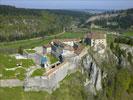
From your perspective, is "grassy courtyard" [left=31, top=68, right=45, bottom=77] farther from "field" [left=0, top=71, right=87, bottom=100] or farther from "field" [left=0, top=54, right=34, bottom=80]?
"field" [left=0, top=71, right=87, bottom=100]

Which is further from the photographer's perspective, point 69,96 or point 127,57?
point 127,57

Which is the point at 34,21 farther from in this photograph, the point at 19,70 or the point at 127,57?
the point at 19,70

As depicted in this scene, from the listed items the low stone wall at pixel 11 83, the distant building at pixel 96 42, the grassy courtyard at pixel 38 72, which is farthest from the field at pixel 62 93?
the distant building at pixel 96 42

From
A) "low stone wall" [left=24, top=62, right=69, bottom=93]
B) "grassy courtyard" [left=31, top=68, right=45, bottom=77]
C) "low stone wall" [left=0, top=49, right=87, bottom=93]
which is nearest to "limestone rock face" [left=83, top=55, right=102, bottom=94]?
"low stone wall" [left=0, top=49, right=87, bottom=93]

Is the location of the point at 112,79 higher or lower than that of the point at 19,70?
lower

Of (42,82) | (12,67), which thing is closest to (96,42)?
(12,67)

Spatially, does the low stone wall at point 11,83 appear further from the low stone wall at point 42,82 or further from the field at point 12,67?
the field at point 12,67

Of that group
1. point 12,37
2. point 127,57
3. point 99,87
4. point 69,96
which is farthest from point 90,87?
point 12,37
